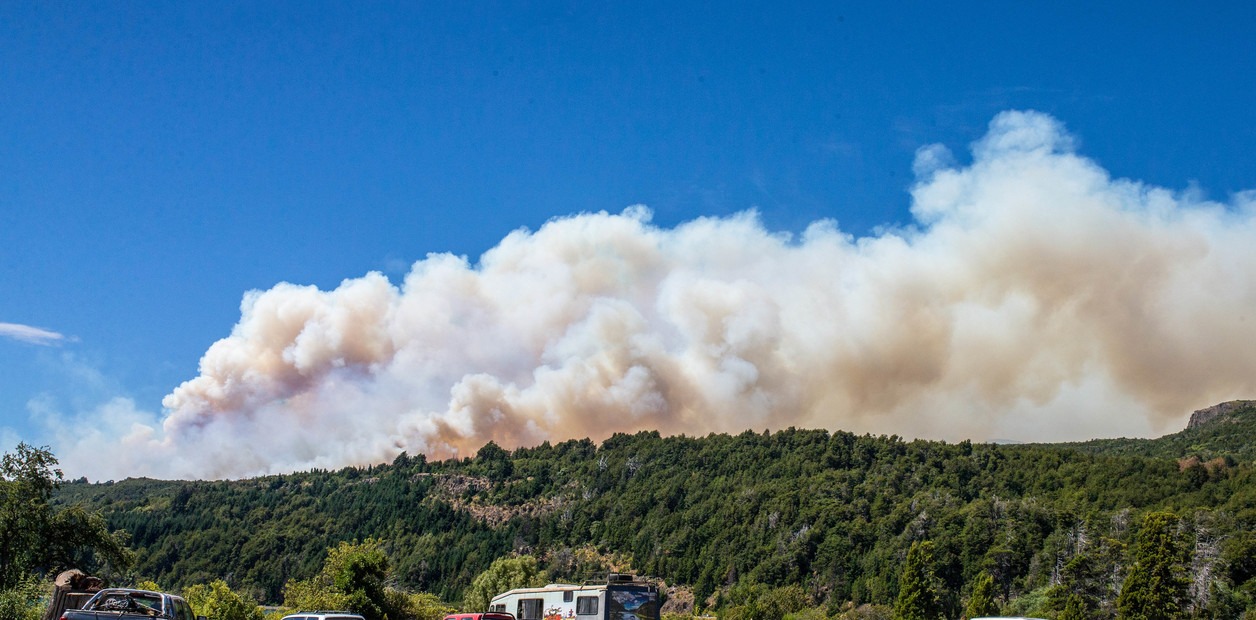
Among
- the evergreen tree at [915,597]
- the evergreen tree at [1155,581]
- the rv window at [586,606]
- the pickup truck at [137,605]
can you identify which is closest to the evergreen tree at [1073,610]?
the evergreen tree at [1155,581]

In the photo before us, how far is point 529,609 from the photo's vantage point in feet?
198

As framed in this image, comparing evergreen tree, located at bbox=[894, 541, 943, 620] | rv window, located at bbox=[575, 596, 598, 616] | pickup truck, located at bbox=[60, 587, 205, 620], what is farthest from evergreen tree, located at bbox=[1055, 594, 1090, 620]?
pickup truck, located at bbox=[60, 587, 205, 620]

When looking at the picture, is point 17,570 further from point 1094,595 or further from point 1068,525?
point 1068,525

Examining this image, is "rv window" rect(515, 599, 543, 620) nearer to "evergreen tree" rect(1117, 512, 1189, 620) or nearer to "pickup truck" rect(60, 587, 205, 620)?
"pickup truck" rect(60, 587, 205, 620)

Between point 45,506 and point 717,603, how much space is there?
149 meters

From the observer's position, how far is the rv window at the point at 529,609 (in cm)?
5969

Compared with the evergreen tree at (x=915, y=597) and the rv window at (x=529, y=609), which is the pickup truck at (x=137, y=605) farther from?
the evergreen tree at (x=915, y=597)

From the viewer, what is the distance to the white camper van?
55.5 m

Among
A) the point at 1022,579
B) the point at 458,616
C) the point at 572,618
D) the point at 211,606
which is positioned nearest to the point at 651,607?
the point at 572,618

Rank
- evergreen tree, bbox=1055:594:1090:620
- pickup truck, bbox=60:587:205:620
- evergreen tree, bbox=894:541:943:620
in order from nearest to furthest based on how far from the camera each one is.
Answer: pickup truck, bbox=60:587:205:620 → evergreen tree, bbox=1055:594:1090:620 → evergreen tree, bbox=894:541:943:620

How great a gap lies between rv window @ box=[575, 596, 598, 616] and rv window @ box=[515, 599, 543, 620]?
12.5 ft

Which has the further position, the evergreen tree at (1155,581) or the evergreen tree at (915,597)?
the evergreen tree at (915,597)

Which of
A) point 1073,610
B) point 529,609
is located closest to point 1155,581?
point 1073,610

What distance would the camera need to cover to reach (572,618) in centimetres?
5666
